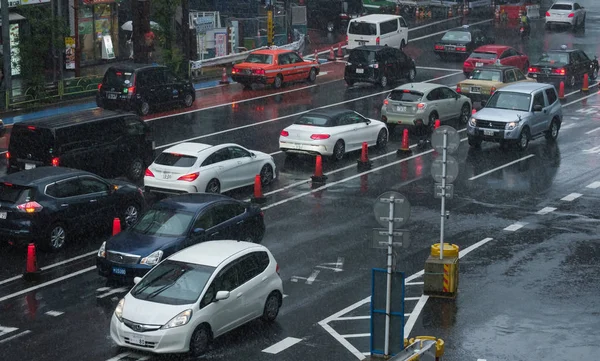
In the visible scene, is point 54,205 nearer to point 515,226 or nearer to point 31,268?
point 31,268

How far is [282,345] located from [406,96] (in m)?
19.6

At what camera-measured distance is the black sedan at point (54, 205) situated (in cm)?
2238

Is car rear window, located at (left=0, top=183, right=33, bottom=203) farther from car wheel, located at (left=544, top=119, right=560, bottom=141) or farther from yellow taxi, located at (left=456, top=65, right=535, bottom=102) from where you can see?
yellow taxi, located at (left=456, top=65, right=535, bottom=102)

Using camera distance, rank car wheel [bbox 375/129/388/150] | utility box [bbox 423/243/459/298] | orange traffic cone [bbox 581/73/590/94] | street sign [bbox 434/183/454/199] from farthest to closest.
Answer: orange traffic cone [bbox 581/73/590/94] → car wheel [bbox 375/129/388/150] → utility box [bbox 423/243/459/298] → street sign [bbox 434/183/454/199]

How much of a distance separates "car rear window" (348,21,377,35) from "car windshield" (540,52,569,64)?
358 inches

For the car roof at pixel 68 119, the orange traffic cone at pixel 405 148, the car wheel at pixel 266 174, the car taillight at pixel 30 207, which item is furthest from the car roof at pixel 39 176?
the orange traffic cone at pixel 405 148

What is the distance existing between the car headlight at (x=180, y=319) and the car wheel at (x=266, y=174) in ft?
39.3

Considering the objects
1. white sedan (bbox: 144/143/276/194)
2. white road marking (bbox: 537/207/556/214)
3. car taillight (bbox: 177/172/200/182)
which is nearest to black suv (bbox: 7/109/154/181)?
white sedan (bbox: 144/143/276/194)

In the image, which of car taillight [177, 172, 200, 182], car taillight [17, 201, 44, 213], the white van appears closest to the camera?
car taillight [17, 201, 44, 213]

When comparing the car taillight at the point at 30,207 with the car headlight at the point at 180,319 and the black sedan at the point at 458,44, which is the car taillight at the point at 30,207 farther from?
the black sedan at the point at 458,44

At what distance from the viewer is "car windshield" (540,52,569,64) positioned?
151 ft

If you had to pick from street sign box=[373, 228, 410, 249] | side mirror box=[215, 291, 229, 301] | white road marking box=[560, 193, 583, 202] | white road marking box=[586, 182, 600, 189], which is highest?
street sign box=[373, 228, 410, 249]

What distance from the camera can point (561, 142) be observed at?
116 feet

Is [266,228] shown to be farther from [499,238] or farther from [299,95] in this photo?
[299,95]
